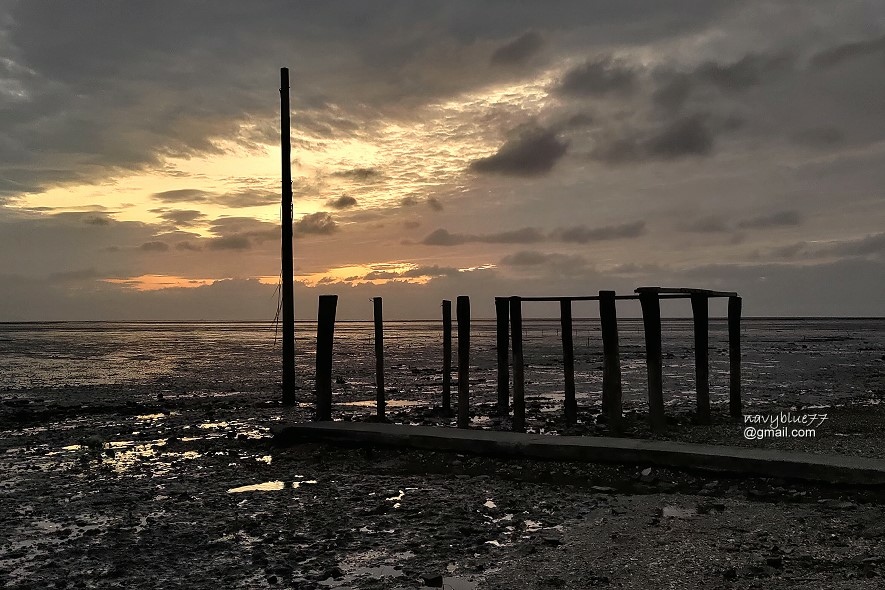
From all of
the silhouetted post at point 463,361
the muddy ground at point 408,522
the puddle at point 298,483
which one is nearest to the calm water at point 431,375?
the silhouetted post at point 463,361

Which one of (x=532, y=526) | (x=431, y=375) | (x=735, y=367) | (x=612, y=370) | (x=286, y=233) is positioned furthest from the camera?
(x=431, y=375)

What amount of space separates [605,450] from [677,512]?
2220 millimetres

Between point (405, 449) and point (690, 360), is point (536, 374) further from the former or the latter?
point (405, 449)

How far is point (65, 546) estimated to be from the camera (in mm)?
6797

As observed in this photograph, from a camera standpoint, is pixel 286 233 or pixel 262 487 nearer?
pixel 262 487

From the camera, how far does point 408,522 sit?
24.5 feet

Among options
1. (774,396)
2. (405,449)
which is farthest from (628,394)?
(405,449)

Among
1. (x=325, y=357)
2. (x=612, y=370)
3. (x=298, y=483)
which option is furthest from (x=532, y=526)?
(x=325, y=357)

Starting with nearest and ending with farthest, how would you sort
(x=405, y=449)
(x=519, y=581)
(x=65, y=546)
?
(x=519, y=581) → (x=65, y=546) → (x=405, y=449)

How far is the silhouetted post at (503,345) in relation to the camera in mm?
15633

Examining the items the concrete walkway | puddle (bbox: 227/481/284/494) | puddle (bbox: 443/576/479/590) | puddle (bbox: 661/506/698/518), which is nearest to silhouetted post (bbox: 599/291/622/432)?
the concrete walkway

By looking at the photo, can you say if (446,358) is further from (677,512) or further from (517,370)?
(677,512)

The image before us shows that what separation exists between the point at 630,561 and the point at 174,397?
17.4 m

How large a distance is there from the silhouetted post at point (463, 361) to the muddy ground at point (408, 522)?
112 inches
